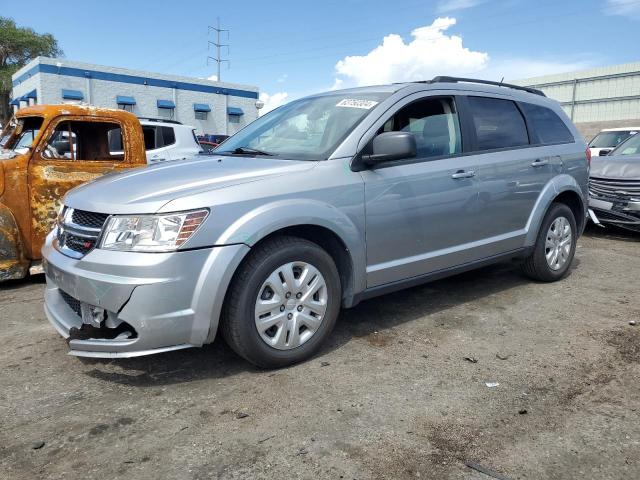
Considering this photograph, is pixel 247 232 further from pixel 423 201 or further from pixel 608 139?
pixel 608 139

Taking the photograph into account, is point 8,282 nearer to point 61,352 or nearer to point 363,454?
point 61,352

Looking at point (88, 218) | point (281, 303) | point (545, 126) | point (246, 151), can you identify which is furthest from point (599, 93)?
point (88, 218)

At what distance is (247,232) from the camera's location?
2955mm

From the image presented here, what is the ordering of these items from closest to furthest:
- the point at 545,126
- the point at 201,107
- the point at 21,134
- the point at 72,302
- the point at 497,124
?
the point at 72,302, the point at 497,124, the point at 545,126, the point at 21,134, the point at 201,107

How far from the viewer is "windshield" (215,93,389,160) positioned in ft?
11.9

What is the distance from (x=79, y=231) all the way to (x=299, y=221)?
1275 millimetres

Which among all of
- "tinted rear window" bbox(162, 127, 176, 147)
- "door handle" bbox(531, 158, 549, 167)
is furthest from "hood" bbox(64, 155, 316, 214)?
"tinted rear window" bbox(162, 127, 176, 147)

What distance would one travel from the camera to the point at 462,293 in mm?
4883

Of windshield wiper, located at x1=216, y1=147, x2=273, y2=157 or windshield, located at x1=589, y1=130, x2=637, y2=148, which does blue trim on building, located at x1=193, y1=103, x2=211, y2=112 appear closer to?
windshield, located at x1=589, y1=130, x2=637, y2=148

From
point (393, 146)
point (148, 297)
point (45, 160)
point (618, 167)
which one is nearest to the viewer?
point (148, 297)

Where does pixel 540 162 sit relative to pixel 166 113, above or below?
below

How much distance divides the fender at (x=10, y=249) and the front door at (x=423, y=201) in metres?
3.57

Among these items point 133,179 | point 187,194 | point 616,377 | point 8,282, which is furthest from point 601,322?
point 8,282

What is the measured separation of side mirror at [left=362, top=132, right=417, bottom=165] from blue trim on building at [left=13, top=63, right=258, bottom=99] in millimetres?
31137
